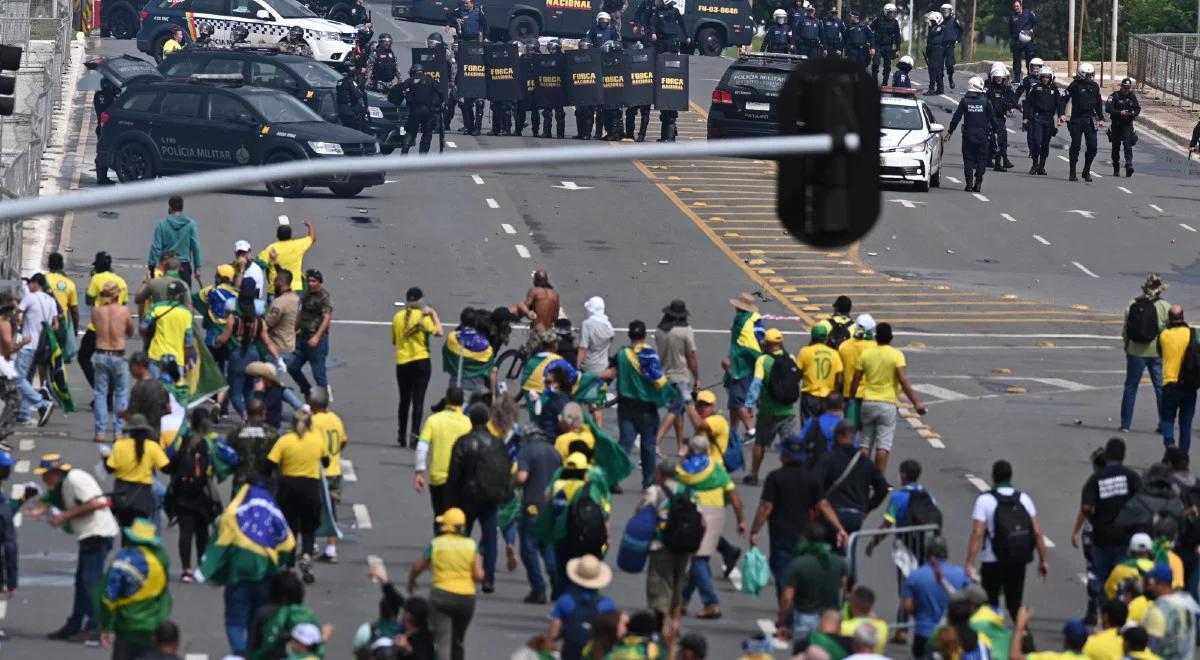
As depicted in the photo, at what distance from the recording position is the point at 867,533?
1473 centimetres

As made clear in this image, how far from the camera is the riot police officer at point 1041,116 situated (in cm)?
3856

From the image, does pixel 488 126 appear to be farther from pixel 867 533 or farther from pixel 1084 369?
pixel 867 533

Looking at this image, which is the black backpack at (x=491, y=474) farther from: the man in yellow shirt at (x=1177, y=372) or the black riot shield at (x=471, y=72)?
the black riot shield at (x=471, y=72)

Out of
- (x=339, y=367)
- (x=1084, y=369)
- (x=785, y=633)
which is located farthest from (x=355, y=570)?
(x=1084, y=369)

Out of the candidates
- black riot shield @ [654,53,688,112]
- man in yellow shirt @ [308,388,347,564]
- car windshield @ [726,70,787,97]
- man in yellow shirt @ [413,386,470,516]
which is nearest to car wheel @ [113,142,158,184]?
car windshield @ [726,70,787,97]

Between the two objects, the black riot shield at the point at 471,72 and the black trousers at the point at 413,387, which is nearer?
the black trousers at the point at 413,387

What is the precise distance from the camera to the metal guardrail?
2002 inches

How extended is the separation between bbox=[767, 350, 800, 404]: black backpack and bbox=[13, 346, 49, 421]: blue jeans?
20.7ft

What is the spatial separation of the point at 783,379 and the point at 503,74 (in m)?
21.7

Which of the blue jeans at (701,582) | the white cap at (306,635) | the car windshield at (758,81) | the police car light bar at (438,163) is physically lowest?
the blue jeans at (701,582)

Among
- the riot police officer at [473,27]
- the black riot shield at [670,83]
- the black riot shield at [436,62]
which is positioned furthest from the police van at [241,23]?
the black riot shield at [670,83]

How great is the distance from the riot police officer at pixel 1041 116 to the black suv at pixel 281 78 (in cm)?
1034

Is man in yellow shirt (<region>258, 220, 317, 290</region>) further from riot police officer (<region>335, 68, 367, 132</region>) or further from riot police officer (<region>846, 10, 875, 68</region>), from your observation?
riot police officer (<region>846, 10, 875, 68</region>)

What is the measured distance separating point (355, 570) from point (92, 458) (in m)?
4.10
